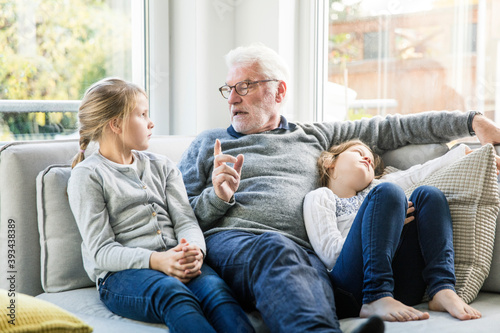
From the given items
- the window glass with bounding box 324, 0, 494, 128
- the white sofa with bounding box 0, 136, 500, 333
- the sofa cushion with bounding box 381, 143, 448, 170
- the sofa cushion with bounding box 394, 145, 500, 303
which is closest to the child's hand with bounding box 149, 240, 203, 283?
the white sofa with bounding box 0, 136, 500, 333

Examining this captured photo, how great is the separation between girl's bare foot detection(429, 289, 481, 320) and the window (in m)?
1.62

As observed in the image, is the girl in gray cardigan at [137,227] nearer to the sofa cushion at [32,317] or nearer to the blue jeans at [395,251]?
the sofa cushion at [32,317]

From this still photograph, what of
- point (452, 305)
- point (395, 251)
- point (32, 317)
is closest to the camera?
point (32, 317)

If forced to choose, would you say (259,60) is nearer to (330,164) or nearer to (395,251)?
(330,164)

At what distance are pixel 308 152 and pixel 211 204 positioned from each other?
45 centimetres

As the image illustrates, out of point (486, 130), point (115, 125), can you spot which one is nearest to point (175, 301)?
point (115, 125)

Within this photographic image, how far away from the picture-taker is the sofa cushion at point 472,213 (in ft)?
5.15

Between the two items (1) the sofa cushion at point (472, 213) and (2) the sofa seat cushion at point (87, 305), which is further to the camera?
(1) the sofa cushion at point (472, 213)

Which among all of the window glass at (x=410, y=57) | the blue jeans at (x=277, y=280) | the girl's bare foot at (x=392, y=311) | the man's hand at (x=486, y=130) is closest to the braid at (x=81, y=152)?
the blue jeans at (x=277, y=280)

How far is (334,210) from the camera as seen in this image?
1727 mm

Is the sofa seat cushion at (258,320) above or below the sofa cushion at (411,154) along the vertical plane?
below

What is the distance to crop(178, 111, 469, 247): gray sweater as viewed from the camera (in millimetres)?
1746

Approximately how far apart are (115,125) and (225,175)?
354 mm

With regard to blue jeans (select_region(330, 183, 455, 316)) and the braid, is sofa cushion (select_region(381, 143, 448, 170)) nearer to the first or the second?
blue jeans (select_region(330, 183, 455, 316))
